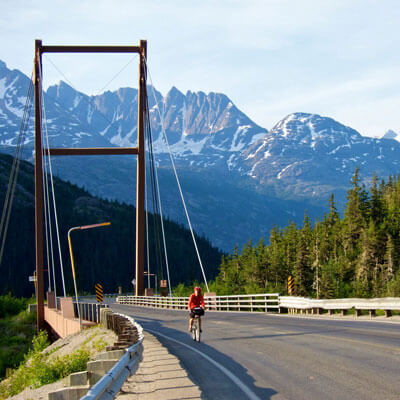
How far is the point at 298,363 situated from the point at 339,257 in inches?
3374

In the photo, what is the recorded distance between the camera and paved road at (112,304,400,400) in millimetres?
9172

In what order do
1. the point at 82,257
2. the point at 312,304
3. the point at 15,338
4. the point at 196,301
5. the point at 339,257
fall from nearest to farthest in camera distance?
the point at 196,301
the point at 312,304
the point at 15,338
the point at 339,257
the point at 82,257

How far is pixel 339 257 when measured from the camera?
95.5 metres

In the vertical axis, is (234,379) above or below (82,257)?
below

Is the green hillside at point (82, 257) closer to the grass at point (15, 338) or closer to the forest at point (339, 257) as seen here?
the forest at point (339, 257)

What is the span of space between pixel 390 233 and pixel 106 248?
11121 cm

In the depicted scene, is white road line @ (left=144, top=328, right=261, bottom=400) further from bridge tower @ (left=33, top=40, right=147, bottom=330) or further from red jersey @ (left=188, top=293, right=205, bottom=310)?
bridge tower @ (left=33, top=40, right=147, bottom=330)

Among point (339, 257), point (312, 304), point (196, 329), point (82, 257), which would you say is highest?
point (82, 257)

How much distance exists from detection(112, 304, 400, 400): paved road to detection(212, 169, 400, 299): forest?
51.2 metres

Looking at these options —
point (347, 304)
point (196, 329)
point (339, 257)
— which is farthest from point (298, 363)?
point (339, 257)

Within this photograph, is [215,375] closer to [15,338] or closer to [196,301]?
[196,301]

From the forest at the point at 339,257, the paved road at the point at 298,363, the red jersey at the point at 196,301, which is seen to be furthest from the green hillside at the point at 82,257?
the paved road at the point at 298,363

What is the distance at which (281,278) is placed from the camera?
98125 mm

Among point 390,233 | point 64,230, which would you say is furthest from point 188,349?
point 64,230
